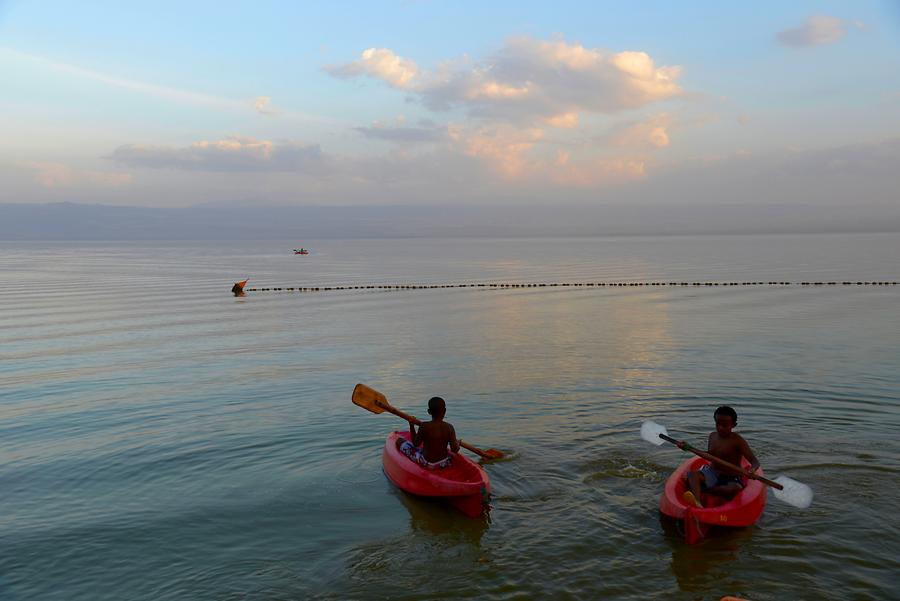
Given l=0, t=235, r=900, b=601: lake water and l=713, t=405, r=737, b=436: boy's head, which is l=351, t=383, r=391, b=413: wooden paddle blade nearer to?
l=0, t=235, r=900, b=601: lake water

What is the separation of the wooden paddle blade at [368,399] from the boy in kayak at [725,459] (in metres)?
6.46

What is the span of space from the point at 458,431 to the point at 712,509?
7644 mm

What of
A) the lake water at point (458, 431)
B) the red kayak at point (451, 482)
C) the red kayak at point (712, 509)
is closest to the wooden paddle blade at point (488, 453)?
the lake water at point (458, 431)

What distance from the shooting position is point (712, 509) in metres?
10.6

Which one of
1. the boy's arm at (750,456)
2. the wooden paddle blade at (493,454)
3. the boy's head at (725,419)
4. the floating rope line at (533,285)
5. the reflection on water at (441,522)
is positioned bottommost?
the reflection on water at (441,522)

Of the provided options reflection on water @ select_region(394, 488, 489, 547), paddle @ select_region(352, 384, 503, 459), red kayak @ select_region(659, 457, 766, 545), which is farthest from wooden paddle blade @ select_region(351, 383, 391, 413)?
red kayak @ select_region(659, 457, 766, 545)

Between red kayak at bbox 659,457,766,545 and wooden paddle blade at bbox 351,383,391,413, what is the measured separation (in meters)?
6.31

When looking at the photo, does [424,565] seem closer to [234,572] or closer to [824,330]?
[234,572]

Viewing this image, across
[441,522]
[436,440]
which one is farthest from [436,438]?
[441,522]

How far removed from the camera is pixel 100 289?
56.6 metres

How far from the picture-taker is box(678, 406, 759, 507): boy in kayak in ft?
36.8

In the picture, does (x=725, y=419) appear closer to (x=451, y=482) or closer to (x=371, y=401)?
(x=451, y=482)

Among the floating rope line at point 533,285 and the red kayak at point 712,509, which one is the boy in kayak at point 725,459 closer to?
the red kayak at point 712,509

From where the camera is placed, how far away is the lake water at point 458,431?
33.0 ft
